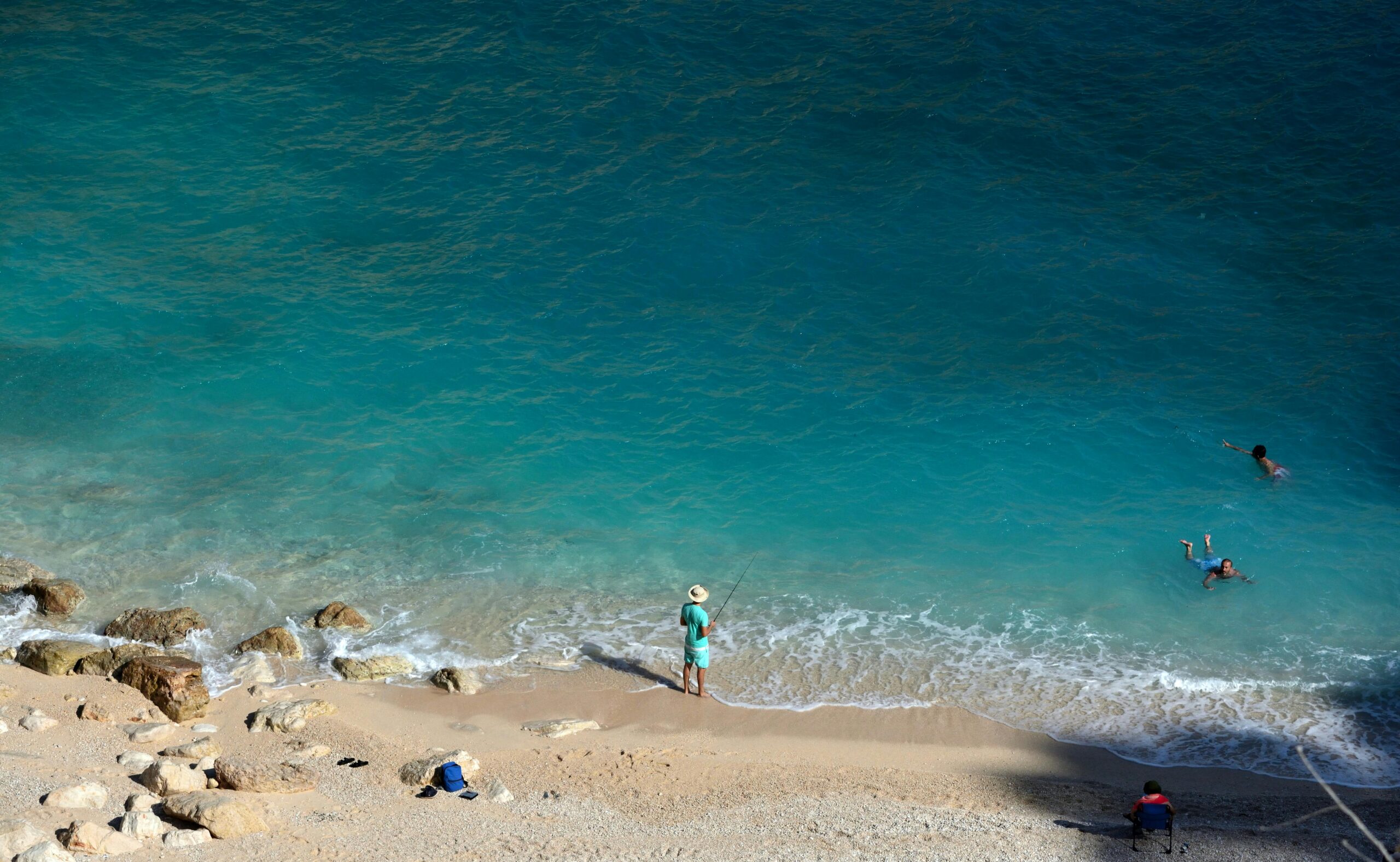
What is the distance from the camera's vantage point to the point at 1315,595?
586 inches

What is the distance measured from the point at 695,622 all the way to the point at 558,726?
1821 mm

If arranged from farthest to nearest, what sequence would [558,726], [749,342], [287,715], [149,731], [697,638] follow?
[749,342]
[697,638]
[558,726]
[287,715]
[149,731]

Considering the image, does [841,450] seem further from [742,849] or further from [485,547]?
[742,849]

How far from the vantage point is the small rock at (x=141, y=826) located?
931 cm

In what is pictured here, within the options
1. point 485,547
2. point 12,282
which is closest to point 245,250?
point 12,282

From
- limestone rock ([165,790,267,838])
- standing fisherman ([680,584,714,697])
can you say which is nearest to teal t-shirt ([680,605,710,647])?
standing fisherman ([680,584,714,697])

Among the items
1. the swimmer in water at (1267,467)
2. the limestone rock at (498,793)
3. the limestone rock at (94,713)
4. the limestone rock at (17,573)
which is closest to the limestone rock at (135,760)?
the limestone rock at (94,713)

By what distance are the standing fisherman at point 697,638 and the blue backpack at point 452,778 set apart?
119 inches

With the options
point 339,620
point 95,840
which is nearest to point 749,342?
point 339,620

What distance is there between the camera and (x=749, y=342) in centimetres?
1925

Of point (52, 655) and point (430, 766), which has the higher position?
point (52, 655)

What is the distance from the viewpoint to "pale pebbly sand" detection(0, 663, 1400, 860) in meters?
9.95

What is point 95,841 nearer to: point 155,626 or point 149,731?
point 149,731

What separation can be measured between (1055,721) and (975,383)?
6.91 metres
